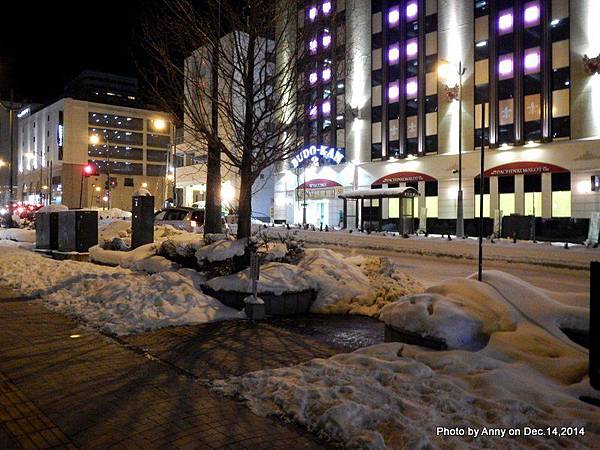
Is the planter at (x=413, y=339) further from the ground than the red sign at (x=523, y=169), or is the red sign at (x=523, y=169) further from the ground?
the red sign at (x=523, y=169)

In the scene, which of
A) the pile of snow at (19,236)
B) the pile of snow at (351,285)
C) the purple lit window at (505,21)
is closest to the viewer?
the pile of snow at (351,285)

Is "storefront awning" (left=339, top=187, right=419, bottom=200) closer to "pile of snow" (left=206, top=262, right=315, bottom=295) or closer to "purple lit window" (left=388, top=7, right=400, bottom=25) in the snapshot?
"purple lit window" (left=388, top=7, right=400, bottom=25)

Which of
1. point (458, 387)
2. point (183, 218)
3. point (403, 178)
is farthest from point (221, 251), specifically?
point (403, 178)

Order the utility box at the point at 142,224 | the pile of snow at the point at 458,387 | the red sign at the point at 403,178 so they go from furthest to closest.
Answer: the red sign at the point at 403,178, the utility box at the point at 142,224, the pile of snow at the point at 458,387

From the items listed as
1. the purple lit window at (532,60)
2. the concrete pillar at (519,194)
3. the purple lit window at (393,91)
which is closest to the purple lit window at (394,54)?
the purple lit window at (393,91)

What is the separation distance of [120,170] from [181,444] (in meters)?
107

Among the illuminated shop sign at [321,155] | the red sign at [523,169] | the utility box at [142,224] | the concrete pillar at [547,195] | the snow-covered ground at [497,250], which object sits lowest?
the snow-covered ground at [497,250]

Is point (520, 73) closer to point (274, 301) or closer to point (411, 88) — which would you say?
point (411, 88)

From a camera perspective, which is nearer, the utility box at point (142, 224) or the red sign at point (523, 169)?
the utility box at point (142, 224)

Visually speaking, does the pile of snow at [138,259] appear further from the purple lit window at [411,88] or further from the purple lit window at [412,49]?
the purple lit window at [412,49]

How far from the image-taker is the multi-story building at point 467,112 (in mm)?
32312

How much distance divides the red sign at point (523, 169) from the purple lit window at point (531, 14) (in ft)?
28.9

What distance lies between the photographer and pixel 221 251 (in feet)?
33.9

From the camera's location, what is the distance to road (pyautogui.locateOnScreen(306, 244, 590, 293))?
44.5ft
